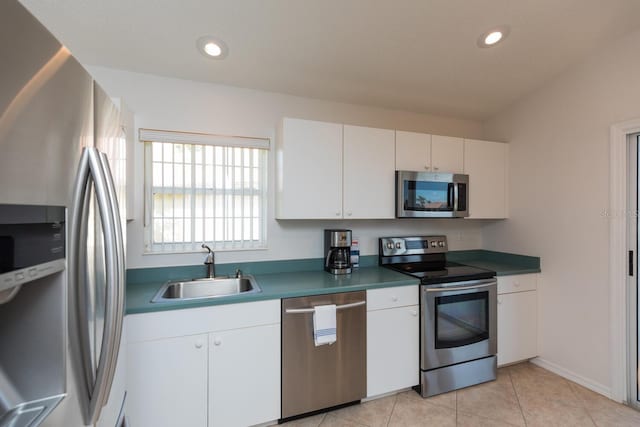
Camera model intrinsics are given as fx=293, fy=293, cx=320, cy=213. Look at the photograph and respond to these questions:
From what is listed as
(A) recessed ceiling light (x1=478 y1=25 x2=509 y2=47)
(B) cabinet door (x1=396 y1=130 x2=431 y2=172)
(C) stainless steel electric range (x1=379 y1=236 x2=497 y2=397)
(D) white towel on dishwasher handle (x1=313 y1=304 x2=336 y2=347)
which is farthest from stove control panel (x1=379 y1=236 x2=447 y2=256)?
(A) recessed ceiling light (x1=478 y1=25 x2=509 y2=47)

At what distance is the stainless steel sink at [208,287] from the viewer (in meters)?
2.07

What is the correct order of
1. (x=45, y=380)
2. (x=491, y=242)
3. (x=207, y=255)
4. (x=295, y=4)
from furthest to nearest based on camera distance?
1. (x=491, y=242)
2. (x=207, y=255)
3. (x=295, y=4)
4. (x=45, y=380)

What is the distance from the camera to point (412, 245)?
9.12 feet

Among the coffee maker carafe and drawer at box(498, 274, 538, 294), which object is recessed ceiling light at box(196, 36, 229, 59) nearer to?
the coffee maker carafe

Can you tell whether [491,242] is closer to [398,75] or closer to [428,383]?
[428,383]

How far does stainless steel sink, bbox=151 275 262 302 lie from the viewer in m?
2.07

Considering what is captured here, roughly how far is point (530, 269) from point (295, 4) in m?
2.79

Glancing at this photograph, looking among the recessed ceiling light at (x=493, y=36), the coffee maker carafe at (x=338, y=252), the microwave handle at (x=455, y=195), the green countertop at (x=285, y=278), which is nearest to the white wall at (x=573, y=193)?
the green countertop at (x=285, y=278)

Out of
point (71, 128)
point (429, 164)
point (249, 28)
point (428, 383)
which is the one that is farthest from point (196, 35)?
point (428, 383)

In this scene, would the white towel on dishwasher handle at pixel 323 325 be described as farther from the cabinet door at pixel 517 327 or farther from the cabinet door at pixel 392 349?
the cabinet door at pixel 517 327

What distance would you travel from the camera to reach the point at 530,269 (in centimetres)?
261

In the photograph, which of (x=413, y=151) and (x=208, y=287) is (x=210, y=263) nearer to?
(x=208, y=287)

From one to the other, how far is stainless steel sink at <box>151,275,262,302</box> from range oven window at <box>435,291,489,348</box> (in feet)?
4.62

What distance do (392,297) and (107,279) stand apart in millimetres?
1766
